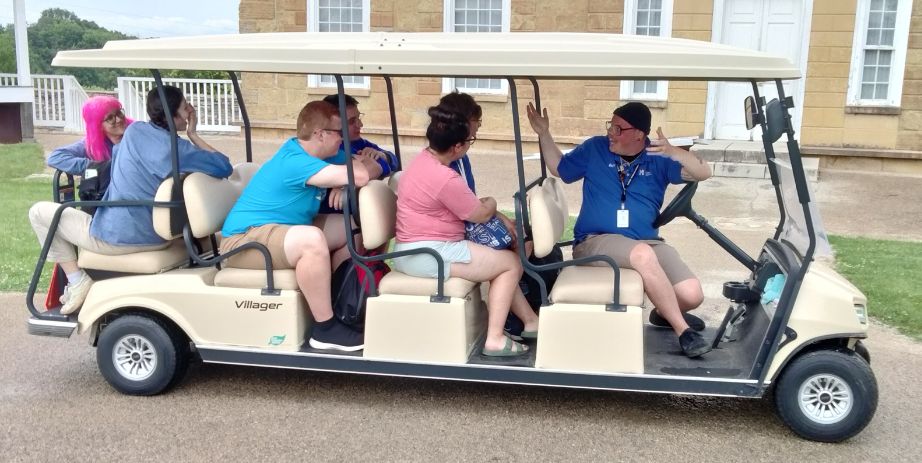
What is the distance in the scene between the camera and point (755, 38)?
1340 centimetres

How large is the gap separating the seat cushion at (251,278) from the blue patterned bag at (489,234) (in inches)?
34.1

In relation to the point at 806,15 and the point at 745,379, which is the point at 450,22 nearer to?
the point at 806,15

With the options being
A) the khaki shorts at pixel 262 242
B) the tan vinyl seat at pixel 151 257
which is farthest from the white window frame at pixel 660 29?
the tan vinyl seat at pixel 151 257

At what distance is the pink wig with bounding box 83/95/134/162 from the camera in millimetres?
4926

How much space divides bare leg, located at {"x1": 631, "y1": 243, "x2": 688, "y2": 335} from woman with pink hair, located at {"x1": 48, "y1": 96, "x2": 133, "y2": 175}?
9.45ft

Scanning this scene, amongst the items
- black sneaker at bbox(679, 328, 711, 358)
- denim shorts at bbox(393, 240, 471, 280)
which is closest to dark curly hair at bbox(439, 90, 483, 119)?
denim shorts at bbox(393, 240, 471, 280)

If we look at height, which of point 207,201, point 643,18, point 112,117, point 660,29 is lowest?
point 207,201

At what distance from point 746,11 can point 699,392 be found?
1085cm

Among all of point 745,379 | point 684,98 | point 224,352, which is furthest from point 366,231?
point 684,98

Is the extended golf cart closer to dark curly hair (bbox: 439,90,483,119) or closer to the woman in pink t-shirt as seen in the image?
the woman in pink t-shirt

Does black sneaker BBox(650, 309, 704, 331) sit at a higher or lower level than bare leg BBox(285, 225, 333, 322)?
lower

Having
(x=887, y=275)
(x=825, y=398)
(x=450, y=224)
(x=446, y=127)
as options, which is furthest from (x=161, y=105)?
(x=887, y=275)

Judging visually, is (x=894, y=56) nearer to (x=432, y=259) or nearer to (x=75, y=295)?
(x=432, y=259)

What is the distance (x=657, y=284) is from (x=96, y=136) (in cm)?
318
